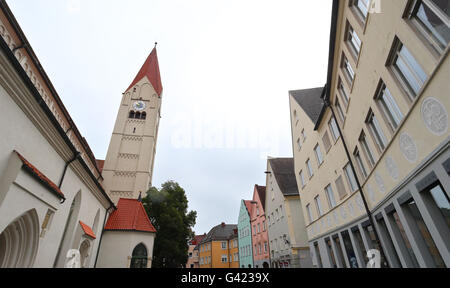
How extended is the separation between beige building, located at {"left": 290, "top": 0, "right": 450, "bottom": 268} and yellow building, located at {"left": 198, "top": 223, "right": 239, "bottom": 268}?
3656cm

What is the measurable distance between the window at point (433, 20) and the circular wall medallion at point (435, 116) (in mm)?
999

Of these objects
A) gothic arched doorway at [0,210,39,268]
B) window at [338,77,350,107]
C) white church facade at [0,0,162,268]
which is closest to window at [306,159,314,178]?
window at [338,77,350,107]

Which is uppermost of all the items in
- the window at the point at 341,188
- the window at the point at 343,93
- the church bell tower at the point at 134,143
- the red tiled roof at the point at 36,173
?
the church bell tower at the point at 134,143

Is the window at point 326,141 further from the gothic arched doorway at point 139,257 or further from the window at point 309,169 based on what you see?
the gothic arched doorway at point 139,257

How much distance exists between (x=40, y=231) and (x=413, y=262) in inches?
491

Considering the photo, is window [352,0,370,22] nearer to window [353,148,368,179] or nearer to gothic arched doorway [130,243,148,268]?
window [353,148,368,179]

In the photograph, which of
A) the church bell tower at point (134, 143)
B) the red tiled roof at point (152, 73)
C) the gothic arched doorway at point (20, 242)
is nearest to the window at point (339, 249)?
the gothic arched doorway at point (20, 242)

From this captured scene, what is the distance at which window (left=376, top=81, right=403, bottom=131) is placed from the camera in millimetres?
6187

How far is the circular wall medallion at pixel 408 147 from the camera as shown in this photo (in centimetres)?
534

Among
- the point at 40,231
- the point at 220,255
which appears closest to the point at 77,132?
the point at 40,231

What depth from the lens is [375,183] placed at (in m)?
7.95

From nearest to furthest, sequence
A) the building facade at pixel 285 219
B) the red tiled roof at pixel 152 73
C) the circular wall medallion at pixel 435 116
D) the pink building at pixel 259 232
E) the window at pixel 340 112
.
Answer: the circular wall medallion at pixel 435 116 < the window at pixel 340 112 < the building facade at pixel 285 219 < the pink building at pixel 259 232 < the red tiled roof at pixel 152 73

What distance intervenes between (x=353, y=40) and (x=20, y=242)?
47.4 ft

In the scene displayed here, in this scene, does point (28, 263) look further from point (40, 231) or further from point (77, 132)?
point (77, 132)
